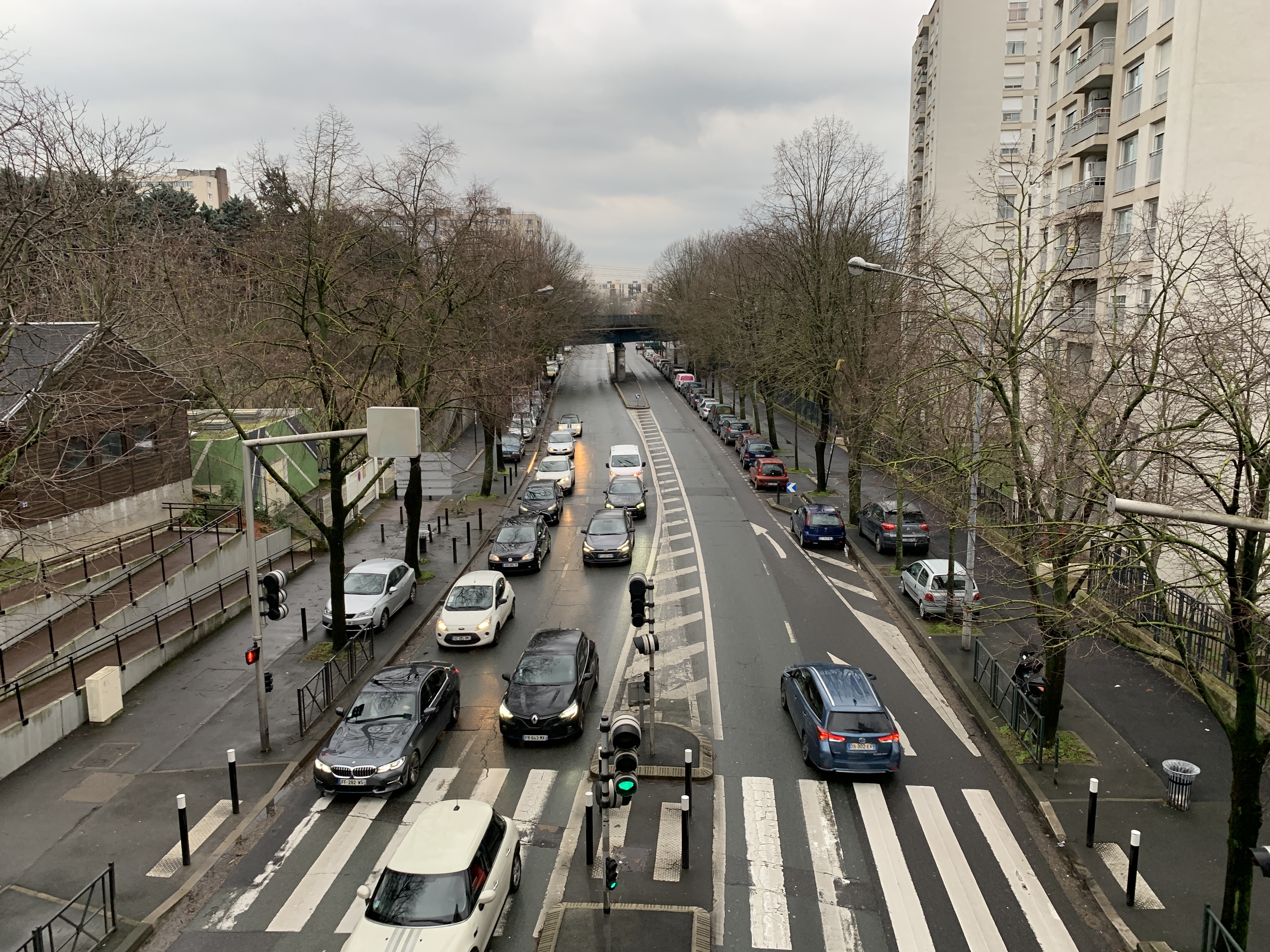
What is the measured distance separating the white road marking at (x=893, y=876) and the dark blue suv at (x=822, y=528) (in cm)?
1583

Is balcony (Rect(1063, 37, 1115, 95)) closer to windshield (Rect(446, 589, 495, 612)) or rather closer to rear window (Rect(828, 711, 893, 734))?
rear window (Rect(828, 711, 893, 734))

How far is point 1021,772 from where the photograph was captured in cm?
1434

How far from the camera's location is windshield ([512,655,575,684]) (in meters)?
16.2

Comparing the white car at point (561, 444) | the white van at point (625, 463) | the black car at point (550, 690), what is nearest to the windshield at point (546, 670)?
the black car at point (550, 690)

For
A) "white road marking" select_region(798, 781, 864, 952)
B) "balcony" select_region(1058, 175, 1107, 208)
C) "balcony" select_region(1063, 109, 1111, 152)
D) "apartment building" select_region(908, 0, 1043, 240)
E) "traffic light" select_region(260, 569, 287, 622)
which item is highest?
"apartment building" select_region(908, 0, 1043, 240)

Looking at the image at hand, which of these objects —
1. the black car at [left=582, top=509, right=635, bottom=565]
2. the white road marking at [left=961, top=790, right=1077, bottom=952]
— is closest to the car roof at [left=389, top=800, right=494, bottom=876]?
the white road marking at [left=961, top=790, right=1077, bottom=952]

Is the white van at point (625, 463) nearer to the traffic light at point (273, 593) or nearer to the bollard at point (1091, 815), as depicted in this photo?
the traffic light at point (273, 593)

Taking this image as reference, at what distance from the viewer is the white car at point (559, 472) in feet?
132

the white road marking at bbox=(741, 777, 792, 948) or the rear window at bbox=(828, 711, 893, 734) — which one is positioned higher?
the rear window at bbox=(828, 711, 893, 734)

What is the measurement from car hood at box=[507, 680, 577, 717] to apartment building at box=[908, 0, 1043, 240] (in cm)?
5214

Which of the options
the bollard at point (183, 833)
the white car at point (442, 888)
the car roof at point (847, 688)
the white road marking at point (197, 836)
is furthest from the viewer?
the car roof at point (847, 688)

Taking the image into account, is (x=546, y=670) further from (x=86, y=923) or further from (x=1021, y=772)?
(x=1021, y=772)

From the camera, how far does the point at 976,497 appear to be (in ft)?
65.1

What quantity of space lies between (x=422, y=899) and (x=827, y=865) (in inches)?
223
